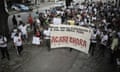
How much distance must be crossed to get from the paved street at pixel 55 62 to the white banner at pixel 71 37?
Result: 520mm

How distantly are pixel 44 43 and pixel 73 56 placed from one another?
340cm

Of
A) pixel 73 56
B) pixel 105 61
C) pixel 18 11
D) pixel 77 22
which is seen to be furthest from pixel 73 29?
pixel 18 11

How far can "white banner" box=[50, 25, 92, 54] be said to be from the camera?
1483cm

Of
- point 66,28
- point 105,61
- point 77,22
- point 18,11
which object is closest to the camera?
point 105,61

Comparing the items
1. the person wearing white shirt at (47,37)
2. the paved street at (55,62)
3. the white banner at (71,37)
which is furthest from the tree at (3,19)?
the white banner at (71,37)

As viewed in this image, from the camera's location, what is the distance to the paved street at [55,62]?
13.0 metres

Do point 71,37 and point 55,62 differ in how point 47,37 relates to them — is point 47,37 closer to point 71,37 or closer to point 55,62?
point 71,37

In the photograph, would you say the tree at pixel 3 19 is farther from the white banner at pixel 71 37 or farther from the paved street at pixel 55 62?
the white banner at pixel 71 37

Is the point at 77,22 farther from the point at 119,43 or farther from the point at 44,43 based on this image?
the point at 119,43

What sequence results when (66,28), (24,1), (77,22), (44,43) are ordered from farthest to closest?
(24,1) < (77,22) < (44,43) < (66,28)

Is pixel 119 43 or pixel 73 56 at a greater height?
pixel 119 43

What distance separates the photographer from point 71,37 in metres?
15.3

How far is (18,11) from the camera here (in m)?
43.6

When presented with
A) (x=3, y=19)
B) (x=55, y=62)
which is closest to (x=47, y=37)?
(x=55, y=62)
